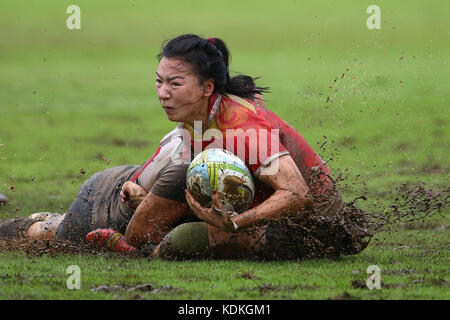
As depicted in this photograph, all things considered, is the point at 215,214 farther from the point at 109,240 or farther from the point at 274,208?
the point at 109,240

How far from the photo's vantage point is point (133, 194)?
9172 millimetres

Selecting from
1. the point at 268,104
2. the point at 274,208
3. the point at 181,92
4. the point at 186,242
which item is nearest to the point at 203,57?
the point at 181,92

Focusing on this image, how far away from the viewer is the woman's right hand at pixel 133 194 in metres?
9.16

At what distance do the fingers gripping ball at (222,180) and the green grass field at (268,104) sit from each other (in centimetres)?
61

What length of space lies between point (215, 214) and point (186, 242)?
710 mm

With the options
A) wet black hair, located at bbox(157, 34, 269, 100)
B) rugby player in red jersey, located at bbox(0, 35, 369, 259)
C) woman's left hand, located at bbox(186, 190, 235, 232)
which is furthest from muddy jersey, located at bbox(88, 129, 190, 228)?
wet black hair, located at bbox(157, 34, 269, 100)

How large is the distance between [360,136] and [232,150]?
499 inches

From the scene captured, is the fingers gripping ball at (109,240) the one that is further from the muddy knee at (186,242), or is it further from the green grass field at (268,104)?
the muddy knee at (186,242)

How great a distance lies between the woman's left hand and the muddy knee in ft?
1.63

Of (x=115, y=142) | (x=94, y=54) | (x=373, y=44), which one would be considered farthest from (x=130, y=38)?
(x=115, y=142)

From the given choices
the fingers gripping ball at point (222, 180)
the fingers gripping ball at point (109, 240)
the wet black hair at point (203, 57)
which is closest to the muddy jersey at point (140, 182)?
the fingers gripping ball at point (109, 240)

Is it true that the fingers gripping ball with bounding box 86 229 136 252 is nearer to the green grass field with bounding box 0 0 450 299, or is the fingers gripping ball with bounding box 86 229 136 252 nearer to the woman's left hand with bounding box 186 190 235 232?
the green grass field with bounding box 0 0 450 299

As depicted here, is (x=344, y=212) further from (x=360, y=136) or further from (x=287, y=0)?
(x=287, y=0)

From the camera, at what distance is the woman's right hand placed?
9.16 meters
